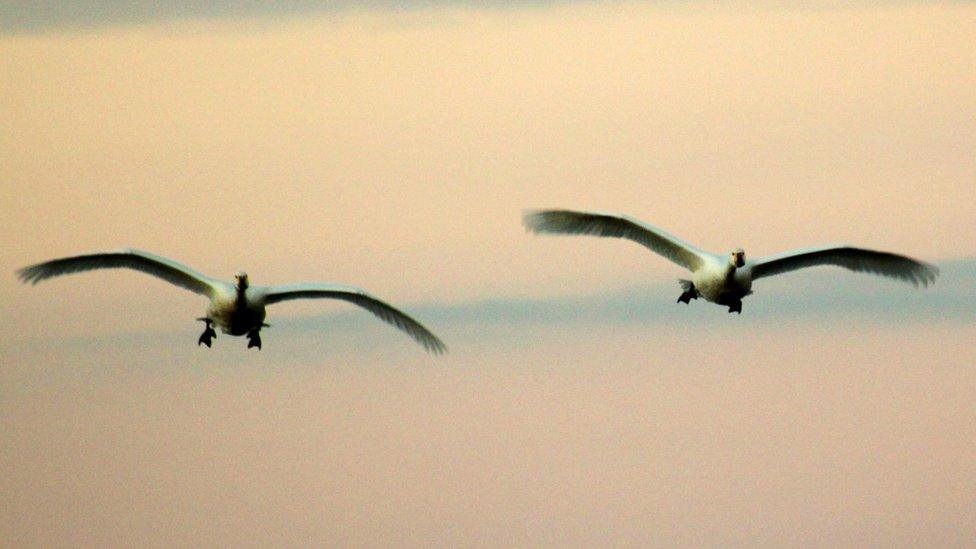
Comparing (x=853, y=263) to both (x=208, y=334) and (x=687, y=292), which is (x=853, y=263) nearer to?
(x=687, y=292)

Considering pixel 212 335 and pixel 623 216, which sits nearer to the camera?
pixel 623 216

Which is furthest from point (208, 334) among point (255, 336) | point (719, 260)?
point (719, 260)

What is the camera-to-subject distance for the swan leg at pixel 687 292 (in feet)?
189

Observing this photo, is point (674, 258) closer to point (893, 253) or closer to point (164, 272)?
point (893, 253)

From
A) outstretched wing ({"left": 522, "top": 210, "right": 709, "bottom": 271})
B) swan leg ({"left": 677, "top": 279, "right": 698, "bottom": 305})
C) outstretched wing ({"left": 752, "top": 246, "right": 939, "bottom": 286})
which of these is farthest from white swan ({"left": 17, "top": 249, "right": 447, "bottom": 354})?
outstretched wing ({"left": 752, "top": 246, "right": 939, "bottom": 286})

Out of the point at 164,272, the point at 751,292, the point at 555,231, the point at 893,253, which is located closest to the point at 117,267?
the point at 164,272

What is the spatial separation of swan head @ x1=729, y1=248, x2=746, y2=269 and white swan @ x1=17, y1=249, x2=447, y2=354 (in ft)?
25.5

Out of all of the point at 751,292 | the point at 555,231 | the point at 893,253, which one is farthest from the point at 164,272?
the point at 893,253

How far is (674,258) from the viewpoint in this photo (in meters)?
57.5

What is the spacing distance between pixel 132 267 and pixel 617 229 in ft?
42.2

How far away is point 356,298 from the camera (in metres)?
57.4

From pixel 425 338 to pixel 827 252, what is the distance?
1081 centimetres

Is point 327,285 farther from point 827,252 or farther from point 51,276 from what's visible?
point 827,252

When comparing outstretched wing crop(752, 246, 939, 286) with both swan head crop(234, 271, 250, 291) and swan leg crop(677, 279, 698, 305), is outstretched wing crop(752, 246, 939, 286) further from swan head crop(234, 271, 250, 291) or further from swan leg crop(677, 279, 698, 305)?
swan head crop(234, 271, 250, 291)
